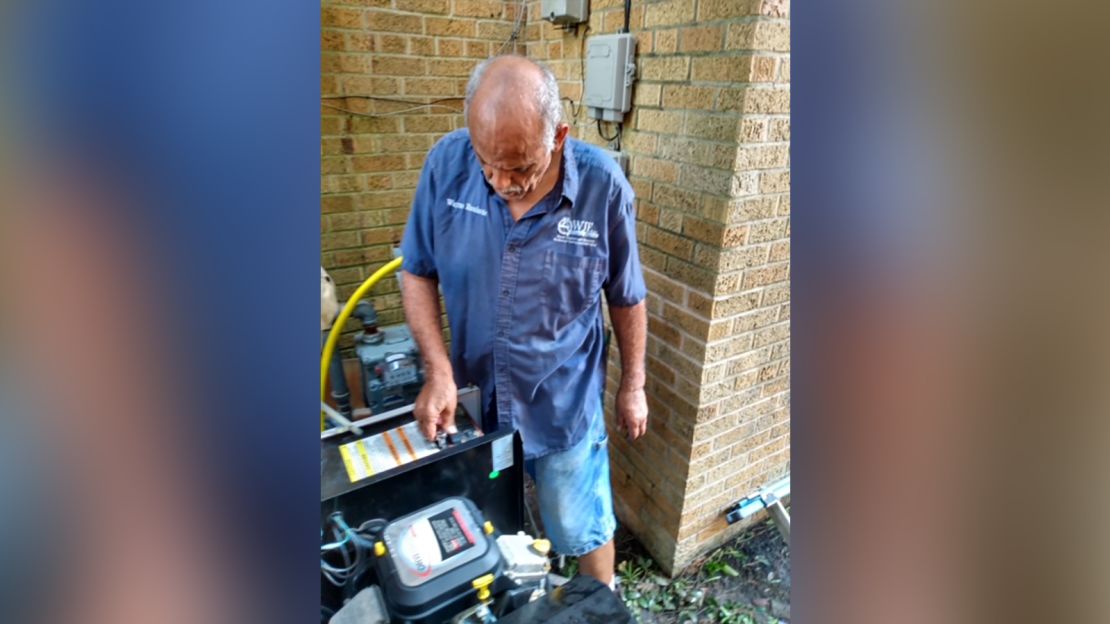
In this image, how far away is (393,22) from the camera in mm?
2447

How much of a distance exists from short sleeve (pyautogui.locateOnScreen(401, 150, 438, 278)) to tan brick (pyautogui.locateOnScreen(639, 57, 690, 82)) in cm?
77

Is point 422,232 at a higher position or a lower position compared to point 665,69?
lower

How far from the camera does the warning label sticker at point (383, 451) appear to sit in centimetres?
126

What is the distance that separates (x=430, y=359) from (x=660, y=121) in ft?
3.54

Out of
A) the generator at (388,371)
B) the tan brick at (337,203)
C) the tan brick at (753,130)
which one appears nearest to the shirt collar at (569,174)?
the tan brick at (753,130)

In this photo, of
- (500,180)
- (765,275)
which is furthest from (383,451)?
(765,275)

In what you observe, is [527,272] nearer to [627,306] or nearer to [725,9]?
[627,306]

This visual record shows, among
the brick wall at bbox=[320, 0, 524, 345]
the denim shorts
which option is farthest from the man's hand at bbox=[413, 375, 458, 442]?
the brick wall at bbox=[320, 0, 524, 345]

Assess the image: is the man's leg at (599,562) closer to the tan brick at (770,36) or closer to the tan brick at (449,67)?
the tan brick at (770,36)

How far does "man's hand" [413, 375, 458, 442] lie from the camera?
143 centimetres
